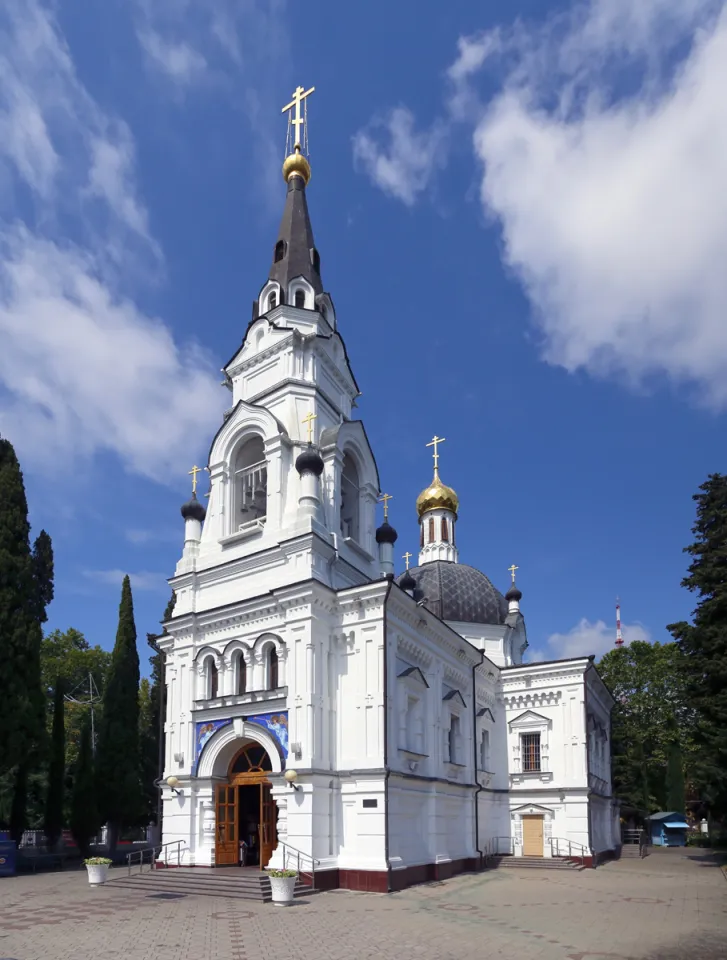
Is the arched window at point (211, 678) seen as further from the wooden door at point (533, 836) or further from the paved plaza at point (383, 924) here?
the wooden door at point (533, 836)

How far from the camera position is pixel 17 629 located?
990 inches

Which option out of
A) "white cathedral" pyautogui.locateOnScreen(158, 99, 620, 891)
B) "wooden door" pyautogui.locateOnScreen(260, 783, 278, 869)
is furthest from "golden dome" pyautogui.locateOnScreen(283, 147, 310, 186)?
"wooden door" pyautogui.locateOnScreen(260, 783, 278, 869)

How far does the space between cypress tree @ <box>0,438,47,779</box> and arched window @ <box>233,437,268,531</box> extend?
7.74 metres

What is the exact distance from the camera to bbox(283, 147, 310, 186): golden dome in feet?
93.8

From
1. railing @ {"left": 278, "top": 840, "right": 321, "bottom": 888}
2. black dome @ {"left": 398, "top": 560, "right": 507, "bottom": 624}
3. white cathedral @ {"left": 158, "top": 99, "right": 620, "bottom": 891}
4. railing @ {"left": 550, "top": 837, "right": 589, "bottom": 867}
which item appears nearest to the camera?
railing @ {"left": 278, "top": 840, "right": 321, "bottom": 888}

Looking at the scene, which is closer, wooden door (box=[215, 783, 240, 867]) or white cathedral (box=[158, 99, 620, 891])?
white cathedral (box=[158, 99, 620, 891])

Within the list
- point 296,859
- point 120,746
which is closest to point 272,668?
point 296,859

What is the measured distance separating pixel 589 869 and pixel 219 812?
13521 mm

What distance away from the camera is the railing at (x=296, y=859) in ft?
59.3

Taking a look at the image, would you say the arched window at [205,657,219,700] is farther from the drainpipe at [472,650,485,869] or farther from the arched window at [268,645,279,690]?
the drainpipe at [472,650,485,869]

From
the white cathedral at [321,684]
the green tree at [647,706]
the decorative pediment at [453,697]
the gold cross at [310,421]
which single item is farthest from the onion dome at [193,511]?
the green tree at [647,706]

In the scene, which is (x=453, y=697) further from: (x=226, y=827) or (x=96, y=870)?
(x=96, y=870)

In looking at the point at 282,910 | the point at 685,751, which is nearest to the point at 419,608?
the point at 282,910

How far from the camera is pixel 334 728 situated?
65.8 feet
